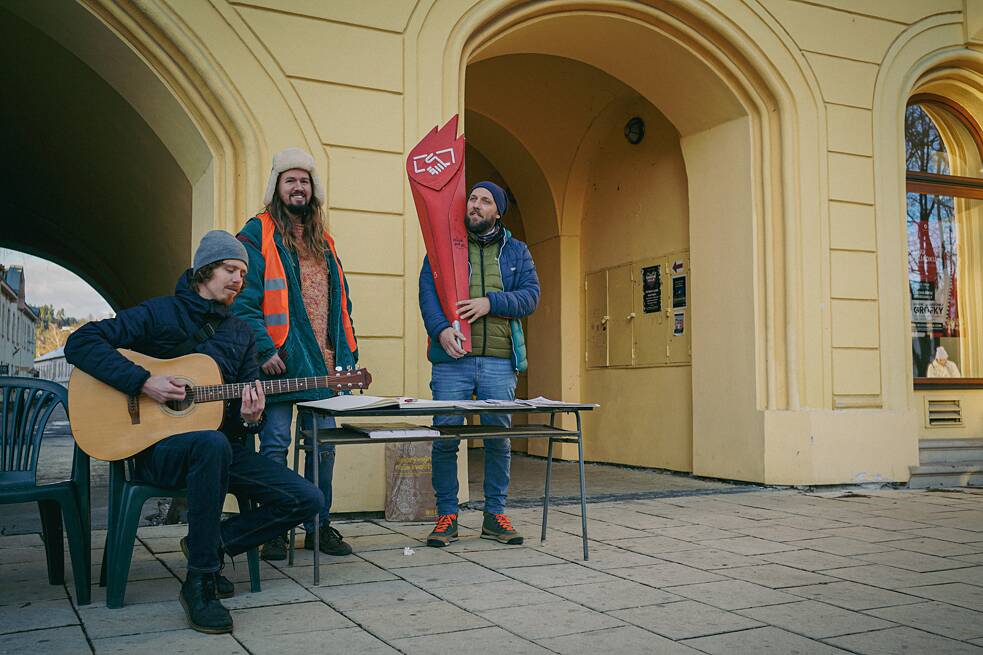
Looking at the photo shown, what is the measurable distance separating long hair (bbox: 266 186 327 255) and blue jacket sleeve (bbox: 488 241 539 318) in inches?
34.4

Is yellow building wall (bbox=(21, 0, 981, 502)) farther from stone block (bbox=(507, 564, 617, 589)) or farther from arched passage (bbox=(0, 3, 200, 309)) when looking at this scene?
stone block (bbox=(507, 564, 617, 589))

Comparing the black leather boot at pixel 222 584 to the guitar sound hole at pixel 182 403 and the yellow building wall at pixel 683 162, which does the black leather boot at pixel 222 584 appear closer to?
the guitar sound hole at pixel 182 403

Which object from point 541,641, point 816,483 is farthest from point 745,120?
point 541,641

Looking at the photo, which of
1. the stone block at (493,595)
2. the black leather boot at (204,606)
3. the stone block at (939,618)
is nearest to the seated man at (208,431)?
the black leather boot at (204,606)

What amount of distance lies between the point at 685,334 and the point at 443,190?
149 inches

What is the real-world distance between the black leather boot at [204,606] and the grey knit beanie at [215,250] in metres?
1.12

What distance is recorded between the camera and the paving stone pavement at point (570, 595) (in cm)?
265

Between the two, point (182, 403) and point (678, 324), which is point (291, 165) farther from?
point (678, 324)

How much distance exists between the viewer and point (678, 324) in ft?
25.0

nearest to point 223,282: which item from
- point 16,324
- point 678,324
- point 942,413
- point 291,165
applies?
point 291,165

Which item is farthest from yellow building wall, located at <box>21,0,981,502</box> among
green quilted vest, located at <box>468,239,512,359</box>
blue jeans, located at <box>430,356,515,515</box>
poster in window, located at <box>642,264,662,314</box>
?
green quilted vest, located at <box>468,239,512,359</box>

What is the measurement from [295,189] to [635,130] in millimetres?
5002

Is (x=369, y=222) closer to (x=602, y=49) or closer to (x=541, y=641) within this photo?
(x=602, y=49)

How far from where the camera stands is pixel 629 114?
8.42m
